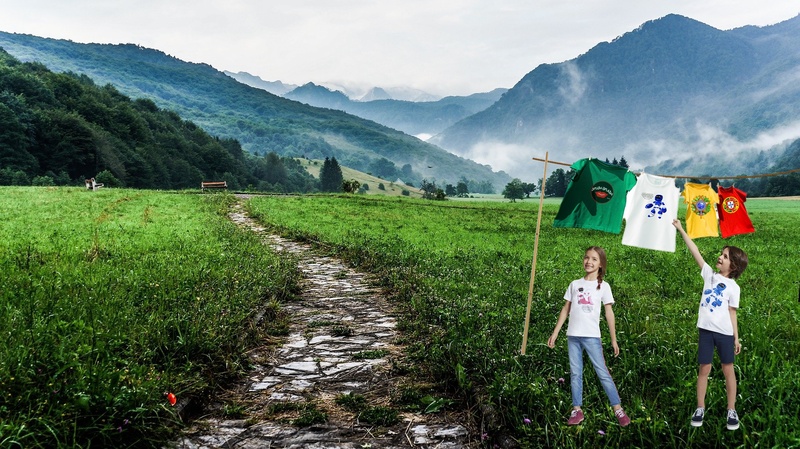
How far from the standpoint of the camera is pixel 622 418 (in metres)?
4.36

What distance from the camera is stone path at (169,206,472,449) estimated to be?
490cm

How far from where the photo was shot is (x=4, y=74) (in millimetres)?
91062

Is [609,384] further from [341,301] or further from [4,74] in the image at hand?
[4,74]

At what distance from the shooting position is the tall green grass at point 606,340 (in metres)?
4.45

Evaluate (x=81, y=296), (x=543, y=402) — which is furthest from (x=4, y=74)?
(x=543, y=402)

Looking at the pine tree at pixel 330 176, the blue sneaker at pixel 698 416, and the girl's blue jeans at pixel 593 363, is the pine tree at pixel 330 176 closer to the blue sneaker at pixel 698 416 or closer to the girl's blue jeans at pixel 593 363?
the girl's blue jeans at pixel 593 363

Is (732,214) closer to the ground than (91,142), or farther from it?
closer to the ground

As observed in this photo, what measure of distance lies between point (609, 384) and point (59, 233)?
691 inches

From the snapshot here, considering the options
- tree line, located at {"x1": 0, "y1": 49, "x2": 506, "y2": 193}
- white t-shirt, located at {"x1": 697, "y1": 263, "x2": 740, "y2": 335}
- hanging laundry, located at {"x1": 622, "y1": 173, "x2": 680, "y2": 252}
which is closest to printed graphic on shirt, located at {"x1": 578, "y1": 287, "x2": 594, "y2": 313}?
white t-shirt, located at {"x1": 697, "y1": 263, "x2": 740, "y2": 335}

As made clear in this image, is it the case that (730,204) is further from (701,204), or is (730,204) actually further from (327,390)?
(327,390)

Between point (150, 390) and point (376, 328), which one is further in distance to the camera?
point (376, 328)

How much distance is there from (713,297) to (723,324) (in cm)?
24

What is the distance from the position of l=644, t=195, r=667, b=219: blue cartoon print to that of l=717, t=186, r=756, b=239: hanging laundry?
2687 millimetres

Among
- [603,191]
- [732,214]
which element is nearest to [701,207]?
[732,214]
